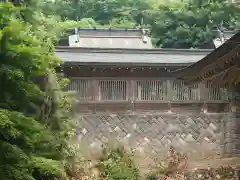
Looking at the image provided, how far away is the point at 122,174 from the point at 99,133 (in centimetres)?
461

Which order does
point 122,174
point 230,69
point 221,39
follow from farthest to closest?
point 221,39, point 122,174, point 230,69

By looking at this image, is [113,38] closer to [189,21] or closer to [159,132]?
[159,132]

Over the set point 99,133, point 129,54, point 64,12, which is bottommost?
point 99,133

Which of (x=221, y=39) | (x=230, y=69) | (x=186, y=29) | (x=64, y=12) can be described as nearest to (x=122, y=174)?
(x=230, y=69)

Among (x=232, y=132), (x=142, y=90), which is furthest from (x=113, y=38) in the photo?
(x=232, y=132)

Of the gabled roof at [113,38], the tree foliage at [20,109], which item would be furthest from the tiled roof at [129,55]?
the tree foliage at [20,109]

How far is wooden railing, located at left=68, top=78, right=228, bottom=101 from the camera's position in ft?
45.4

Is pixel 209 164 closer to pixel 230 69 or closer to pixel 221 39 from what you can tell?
pixel 230 69

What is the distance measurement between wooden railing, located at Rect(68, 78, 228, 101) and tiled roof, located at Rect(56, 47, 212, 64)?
75cm

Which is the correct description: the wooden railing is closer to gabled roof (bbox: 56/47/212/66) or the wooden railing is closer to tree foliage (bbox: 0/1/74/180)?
gabled roof (bbox: 56/47/212/66)

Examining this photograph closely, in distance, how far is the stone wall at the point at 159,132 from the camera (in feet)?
45.3

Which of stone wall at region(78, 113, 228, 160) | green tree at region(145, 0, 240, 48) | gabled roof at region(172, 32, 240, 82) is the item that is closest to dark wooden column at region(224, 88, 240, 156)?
stone wall at region(78, 113, 228, 160)

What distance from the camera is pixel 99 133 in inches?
544

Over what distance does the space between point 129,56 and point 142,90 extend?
169cm
